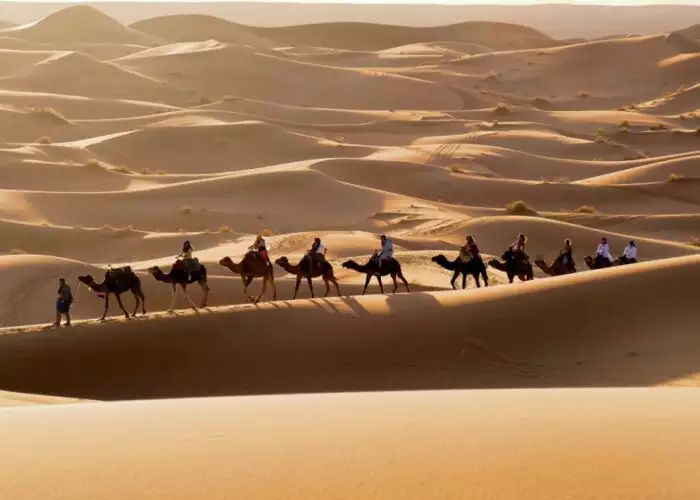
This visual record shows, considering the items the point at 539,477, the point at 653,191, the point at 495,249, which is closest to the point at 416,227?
the point at 495,249

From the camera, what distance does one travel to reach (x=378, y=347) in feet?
48.1

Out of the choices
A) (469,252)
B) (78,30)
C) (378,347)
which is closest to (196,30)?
(78,30)

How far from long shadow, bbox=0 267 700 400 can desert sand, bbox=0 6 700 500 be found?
5 centimetres

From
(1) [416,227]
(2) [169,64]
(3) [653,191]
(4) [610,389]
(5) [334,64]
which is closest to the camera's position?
(4) [610,389]

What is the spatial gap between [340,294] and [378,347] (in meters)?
5.85

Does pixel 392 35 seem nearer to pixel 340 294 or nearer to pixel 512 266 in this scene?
pixel 340 294

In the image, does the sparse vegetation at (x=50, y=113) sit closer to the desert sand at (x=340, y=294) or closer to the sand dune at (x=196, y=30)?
the desert sand at (x=340, y=294)

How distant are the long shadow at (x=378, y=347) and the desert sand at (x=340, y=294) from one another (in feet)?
0.15

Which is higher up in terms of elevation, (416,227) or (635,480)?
(635,480)

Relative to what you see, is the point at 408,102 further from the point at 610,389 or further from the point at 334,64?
the point at 610,389

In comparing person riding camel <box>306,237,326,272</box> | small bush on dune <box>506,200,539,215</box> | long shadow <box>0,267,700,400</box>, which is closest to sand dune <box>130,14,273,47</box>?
small bush on dune <box>506,200,539,215</box>

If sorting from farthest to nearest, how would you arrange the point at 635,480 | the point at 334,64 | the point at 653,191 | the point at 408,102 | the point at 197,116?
the point at 334,64 < the point at 408,102 < the point at 197,116 < the point at 653,191 < the point at 635,480

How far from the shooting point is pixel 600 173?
42938mm

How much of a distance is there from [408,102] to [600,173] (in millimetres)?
25407
